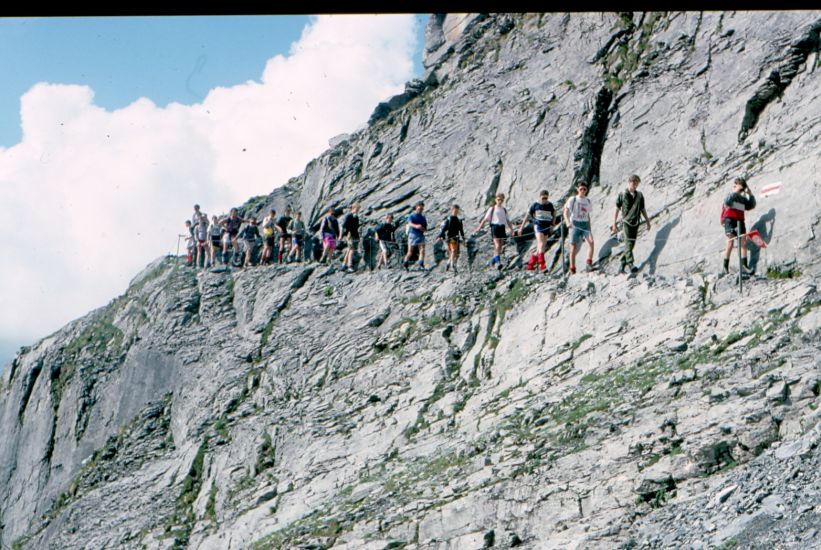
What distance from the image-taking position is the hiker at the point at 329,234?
28.5 meters

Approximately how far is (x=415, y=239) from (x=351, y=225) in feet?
8.30

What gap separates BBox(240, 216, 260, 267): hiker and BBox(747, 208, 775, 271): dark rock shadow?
706 inches

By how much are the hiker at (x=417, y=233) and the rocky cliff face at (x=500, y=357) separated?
2.15 ft

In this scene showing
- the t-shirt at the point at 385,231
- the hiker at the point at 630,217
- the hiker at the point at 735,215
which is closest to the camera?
the hiker at the point at 735,215

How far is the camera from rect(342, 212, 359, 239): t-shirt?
27297mm

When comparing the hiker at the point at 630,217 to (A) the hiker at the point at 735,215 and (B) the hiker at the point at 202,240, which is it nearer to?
(A) the hiker at the point at 735,215

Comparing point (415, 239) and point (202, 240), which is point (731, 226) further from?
point (202, 240)

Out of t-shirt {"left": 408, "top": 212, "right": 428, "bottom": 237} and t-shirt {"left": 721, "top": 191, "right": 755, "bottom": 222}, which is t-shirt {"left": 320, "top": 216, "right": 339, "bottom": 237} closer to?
t-shirt {"left": 408, "top": 212, "right": 428, "bottom": 237}

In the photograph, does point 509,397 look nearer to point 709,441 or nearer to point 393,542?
point 393,542

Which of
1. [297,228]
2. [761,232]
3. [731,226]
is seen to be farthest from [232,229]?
[761,232]

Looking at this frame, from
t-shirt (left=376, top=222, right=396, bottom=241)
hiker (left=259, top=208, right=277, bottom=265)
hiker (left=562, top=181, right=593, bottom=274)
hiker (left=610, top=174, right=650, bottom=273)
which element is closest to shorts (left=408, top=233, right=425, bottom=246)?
t-shirt (left=376, top=222, right=396, bottom=241)

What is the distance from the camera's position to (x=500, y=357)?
790 inches

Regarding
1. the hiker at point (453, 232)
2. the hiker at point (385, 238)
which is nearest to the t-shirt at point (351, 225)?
the hiker at point (385, 238)

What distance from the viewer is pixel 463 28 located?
36312 mm
